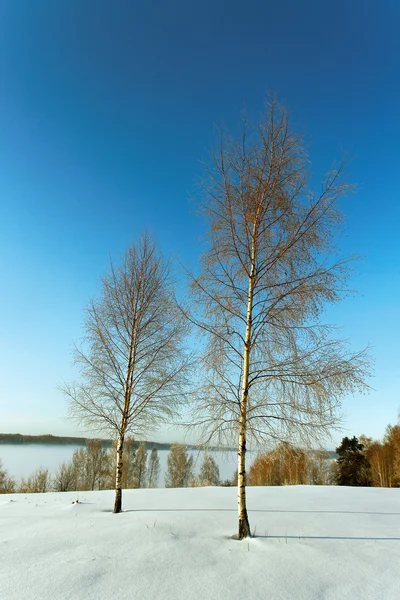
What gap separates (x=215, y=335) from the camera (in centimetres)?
634

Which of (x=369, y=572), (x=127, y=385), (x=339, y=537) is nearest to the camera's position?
(x=369, y=572)

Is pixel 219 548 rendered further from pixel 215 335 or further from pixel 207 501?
pixel 207 501

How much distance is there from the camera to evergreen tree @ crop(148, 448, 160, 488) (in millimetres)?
53188

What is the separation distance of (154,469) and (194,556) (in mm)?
56709

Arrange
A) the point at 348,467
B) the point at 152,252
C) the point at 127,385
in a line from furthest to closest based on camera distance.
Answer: the point at 348,467 < the point at 152,252 < the point at 127,385

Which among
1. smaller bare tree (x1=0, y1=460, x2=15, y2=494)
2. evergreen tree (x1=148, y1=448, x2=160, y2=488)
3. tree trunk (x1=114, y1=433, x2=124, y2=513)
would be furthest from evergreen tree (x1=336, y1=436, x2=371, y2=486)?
smaller bare tree (x1=0, y1=460, x2=15, y2=494)

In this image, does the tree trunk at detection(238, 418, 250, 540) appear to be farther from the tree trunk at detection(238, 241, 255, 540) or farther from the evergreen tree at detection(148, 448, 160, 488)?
the evergreen tree at detection(148, 448, 160, 488)

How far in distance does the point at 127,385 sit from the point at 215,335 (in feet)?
13.3

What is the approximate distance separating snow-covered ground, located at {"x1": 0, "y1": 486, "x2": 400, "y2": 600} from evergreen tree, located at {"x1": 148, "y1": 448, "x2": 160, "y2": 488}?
166 ft

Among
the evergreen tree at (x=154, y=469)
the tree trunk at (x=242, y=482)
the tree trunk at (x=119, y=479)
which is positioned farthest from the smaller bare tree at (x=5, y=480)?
the tree trunk at (x=242, y=482)

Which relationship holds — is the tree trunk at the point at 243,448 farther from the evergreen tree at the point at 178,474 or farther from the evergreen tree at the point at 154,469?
the evergreen tree at the point at 154,469

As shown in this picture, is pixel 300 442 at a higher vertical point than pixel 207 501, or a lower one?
higher

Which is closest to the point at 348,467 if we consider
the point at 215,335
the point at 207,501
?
the point at 207,501

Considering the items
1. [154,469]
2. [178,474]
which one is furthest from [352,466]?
[154,469]
